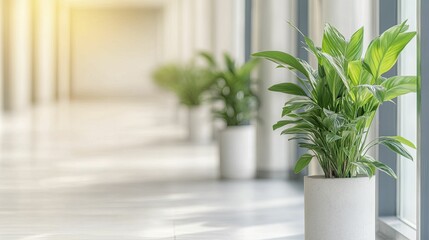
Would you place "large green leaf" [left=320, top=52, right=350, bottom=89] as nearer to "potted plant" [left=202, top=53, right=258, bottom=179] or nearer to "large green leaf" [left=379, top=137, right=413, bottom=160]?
"large green leaf" [left=379, top=137, right=413, bottom=160]

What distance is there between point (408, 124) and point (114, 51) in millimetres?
35389

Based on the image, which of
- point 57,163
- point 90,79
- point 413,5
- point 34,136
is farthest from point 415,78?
point 90,79

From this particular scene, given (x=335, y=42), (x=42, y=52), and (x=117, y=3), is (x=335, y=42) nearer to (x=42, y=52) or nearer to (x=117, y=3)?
(x=42, y=52)

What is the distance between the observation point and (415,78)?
4480 mm

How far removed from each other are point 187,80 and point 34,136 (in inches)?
137

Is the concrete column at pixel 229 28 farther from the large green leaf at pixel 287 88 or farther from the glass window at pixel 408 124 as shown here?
the large green leaf at pixel 287 88

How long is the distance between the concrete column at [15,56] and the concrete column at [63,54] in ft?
30.7

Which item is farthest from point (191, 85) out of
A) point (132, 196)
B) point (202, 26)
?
point (132, 196)

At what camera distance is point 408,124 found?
5.55 meters

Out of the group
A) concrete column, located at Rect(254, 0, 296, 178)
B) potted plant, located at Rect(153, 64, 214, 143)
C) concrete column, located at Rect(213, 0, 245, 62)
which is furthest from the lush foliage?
concrete column, located at Rect(254, 0, 296, 178)

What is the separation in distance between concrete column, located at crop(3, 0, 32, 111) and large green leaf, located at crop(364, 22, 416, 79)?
73.2ft

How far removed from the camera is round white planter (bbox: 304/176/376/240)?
4547 millimetres

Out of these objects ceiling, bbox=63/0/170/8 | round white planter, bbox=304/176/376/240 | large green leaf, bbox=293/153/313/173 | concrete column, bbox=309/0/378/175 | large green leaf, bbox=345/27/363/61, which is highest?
ceiling, bbox=63/0/170/8

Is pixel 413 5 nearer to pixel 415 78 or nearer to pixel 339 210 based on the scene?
pixel 415 78
